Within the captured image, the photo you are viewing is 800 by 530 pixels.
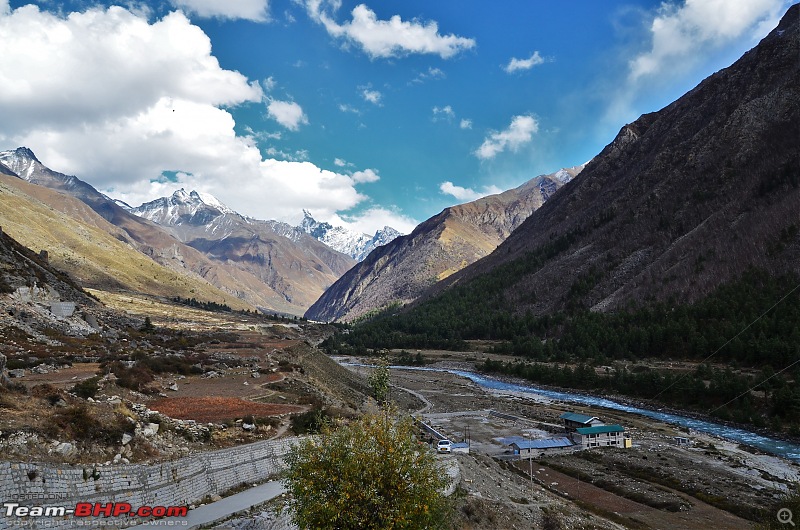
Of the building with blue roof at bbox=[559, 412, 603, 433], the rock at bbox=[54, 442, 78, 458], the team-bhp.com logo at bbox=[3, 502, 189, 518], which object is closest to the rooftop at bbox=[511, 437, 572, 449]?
the building with blue roof at bbox=[559, 412, 603, 433]

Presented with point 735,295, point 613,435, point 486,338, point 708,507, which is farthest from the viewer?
point 486,338

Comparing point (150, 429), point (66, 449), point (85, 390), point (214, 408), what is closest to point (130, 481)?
point (66, 449)

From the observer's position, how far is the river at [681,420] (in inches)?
2377

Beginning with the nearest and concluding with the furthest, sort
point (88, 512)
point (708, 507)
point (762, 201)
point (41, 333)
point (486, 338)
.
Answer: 1. point (88, 512)
2. point (708, 507)
3. point (41, 333)
4. point (762, 201)
5. point (486, 338)

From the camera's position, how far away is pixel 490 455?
58969mm

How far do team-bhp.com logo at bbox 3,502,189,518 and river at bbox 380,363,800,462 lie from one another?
66.7 m

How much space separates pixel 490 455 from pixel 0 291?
66.4 metres

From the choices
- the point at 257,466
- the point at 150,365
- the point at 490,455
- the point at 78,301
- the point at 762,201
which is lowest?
the point at 490,455

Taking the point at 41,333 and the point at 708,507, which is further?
the point at 41,333

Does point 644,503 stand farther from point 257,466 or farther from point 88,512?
point 88,512

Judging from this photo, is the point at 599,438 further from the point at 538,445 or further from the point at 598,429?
the point at 538,445

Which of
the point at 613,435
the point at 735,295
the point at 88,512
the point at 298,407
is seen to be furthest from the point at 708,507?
the point at 735,295

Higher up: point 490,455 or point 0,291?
point 0,291

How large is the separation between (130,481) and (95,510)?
2.01 metres
